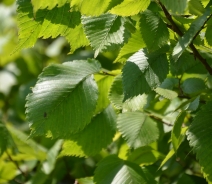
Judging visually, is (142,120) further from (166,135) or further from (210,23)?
(210,23)

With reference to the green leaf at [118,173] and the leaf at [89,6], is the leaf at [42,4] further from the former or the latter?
the green leaf at [118,173]

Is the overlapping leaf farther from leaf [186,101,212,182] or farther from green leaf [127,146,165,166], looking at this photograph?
green leaf [127,146,165,166]

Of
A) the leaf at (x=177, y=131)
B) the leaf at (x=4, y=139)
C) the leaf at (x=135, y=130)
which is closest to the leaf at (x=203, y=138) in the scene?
the leaf at (x=177, y=131)

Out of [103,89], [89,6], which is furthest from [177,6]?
[103,89]

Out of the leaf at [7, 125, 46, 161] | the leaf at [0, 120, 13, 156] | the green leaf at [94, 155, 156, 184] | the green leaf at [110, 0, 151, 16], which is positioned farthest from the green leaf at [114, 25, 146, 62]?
the leaf at [7, 125, 46, 161]

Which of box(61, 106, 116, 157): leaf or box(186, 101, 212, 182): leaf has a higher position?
box(186, 101, 212, 182): leaf

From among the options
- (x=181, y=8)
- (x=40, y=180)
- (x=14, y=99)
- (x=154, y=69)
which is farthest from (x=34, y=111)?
(x=14, y=99)
